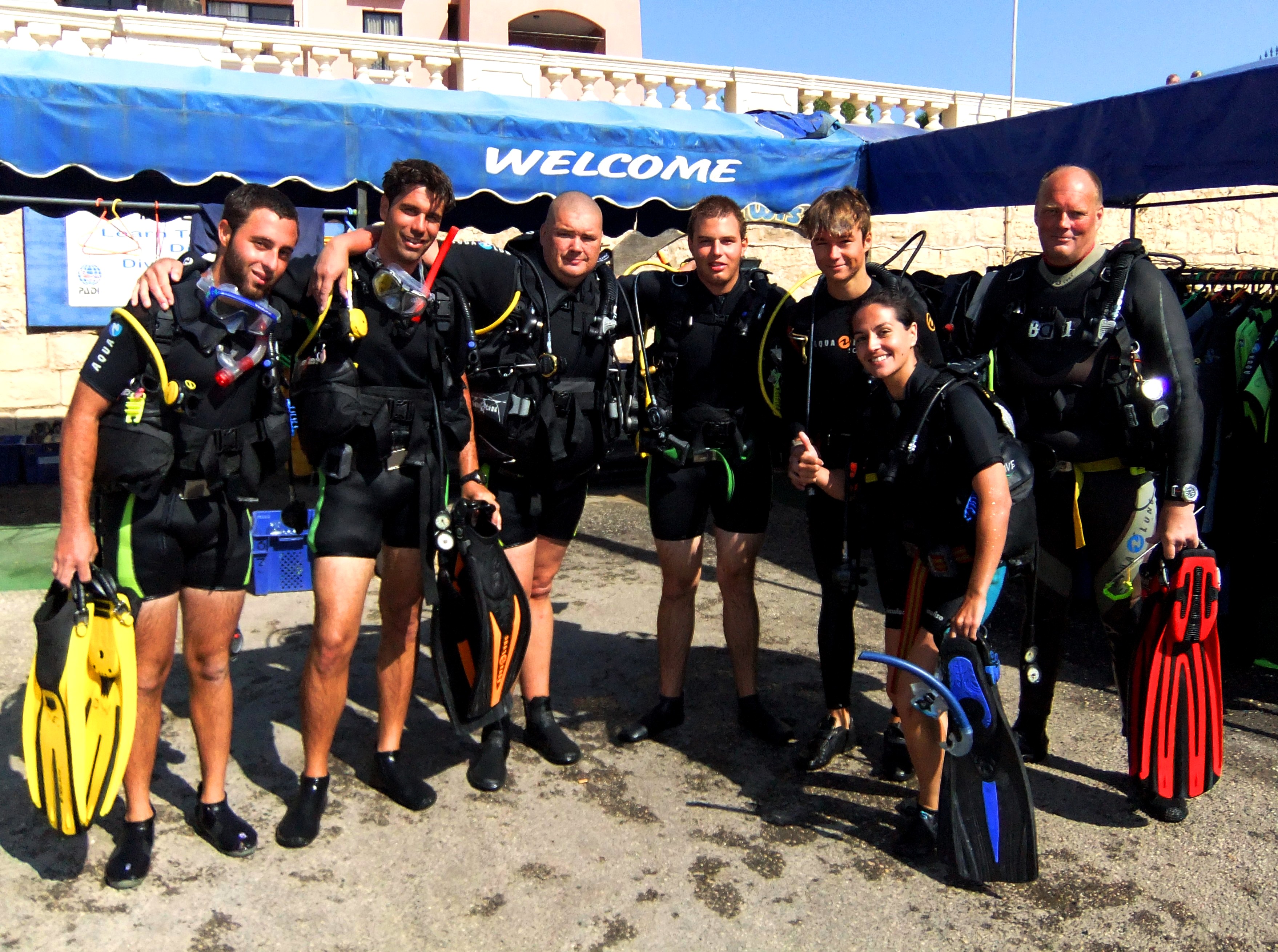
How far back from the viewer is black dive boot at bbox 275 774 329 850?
3.08 metres

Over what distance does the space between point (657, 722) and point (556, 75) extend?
10.2 metres

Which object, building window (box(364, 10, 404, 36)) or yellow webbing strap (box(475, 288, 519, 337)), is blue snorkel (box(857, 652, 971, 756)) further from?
building window (box(364, 10, 404, 36))

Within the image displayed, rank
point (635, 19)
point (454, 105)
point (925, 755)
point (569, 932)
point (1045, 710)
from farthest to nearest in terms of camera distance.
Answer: point (635, 19) < point (454, 105) < point (1045, 710) < point (925, 755) < point (569, 932)

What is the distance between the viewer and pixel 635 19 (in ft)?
72.4

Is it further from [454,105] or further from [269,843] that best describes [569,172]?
[269,843]

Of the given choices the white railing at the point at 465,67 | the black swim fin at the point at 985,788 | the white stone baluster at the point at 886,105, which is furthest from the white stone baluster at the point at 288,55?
the black swim fin at the point at 985,788

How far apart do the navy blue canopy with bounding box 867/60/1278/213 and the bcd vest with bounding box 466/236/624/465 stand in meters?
2.37

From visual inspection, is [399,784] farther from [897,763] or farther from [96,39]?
[96,39]

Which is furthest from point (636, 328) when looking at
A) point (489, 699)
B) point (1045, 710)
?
point (1045, 710)

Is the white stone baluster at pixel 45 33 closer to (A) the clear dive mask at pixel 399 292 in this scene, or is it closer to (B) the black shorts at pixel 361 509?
(A) the clear dive mask at pixel 399 292

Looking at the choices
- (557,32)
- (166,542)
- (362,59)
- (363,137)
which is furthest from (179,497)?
(557,32)

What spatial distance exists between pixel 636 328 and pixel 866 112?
36.0ft

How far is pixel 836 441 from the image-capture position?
11.6 feet

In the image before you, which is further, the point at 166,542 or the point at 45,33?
the point at 45,33
